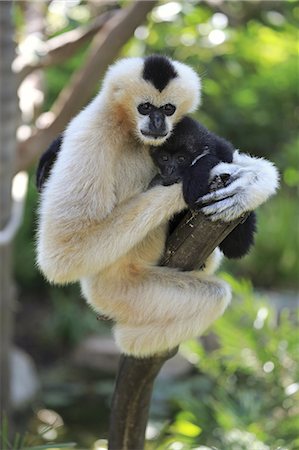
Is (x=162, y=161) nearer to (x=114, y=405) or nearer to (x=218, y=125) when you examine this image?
(x=114, y=405)

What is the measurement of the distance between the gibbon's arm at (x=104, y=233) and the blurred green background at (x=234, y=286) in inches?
36.8

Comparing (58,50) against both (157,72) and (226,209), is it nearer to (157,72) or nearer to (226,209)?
(157,72)

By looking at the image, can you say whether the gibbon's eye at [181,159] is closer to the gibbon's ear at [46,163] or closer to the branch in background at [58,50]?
the gibbon's ear at [46,163]

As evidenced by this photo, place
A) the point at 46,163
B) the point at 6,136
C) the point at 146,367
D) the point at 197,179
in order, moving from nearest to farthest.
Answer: the point at 197,179 → the point at 146,367 → the point at 46,163 → the point at 6,136

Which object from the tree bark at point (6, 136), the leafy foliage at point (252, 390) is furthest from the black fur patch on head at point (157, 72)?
the leafy foliage at point (252, 390)

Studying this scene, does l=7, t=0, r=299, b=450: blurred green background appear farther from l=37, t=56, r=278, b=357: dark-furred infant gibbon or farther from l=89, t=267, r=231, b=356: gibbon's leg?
l=89, t=267, r=231, b=356: gibbon's leg

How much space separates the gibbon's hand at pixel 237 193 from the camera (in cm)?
252

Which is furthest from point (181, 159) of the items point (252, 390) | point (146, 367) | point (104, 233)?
point (252, 390)

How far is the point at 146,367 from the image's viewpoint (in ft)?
9.90

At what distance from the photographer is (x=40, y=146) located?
528 cm

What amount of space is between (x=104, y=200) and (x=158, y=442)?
5.64ft

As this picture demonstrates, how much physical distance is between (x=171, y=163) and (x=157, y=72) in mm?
345

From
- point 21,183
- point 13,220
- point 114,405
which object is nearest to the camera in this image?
point 114,405

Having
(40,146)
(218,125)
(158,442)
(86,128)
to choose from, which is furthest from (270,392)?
(218,125)
